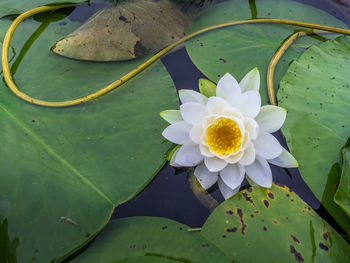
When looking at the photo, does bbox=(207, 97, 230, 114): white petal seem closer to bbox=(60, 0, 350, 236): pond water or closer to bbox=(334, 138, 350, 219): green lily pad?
bbox=(60, 0, 350, 236): pond water

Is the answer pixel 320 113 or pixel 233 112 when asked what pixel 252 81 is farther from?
pixel 320 113

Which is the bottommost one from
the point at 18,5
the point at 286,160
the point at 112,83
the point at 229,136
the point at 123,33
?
the point at 286,160

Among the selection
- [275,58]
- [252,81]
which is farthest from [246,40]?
[252,81]

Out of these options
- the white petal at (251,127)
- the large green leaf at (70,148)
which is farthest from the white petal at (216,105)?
the large green leaf at (70,148)

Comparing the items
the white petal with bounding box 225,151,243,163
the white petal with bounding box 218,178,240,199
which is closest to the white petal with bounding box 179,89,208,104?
the white petal with bounding box 225,151,243,163

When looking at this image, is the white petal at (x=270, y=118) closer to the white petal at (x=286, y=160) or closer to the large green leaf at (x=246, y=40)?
the white petal at (x=286, y=160)

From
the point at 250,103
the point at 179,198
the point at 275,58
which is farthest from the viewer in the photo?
the point at 275,58
